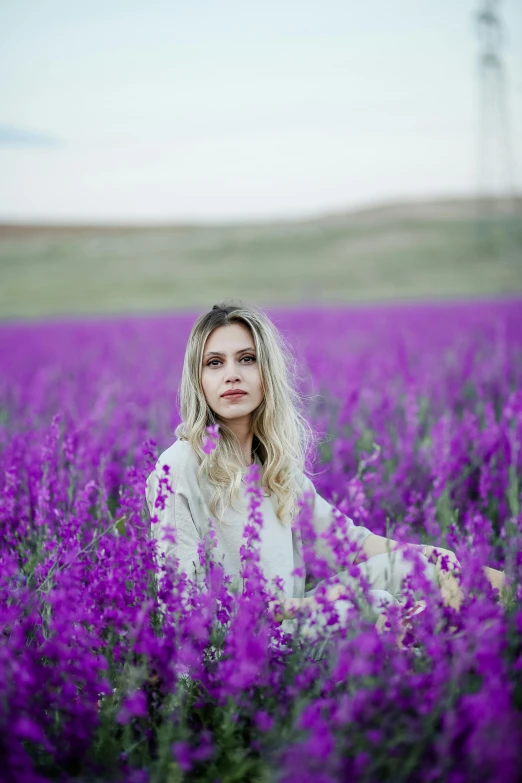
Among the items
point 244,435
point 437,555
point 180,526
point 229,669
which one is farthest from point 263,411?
point 229,669

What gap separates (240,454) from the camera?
7.82 ft

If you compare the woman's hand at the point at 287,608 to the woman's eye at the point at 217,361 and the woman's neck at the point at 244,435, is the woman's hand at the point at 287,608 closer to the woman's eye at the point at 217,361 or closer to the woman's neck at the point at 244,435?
the woman's neck at the point at 244,435

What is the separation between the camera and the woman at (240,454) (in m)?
2.19

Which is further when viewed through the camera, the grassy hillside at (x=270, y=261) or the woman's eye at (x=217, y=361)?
the grassy hillside at (x=270, y=261)

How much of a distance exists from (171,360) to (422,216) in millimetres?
45845

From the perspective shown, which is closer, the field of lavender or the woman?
the field of lavender

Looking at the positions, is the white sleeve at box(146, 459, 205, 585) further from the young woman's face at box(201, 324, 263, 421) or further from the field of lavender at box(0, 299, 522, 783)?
the young woman's face at box(201, 324, 263, 421)

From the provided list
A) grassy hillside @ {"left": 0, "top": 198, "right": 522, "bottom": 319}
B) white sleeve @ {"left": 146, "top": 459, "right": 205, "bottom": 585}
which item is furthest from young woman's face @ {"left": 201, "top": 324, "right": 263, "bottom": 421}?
grassy hillside @ {"left": 0, "top": 198, "right": 522, "bottom": 319}

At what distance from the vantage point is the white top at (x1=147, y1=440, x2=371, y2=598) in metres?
2.08

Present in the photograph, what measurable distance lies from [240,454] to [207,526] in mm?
409

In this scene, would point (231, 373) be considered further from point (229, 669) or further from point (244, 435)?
point (229, 669)

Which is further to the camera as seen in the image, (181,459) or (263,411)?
(263,411)

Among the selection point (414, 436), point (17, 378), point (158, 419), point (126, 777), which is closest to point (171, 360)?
point (17, 378)

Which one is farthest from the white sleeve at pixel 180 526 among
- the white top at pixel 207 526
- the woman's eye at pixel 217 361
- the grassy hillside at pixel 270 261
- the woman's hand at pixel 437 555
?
the grassy hillside at pixel 270 261
